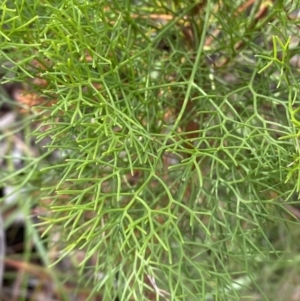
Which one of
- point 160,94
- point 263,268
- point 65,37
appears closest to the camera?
point 65,37

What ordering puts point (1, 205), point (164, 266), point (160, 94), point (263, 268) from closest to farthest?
point (164, 266) → point (160, 94) → point (263, 268) → point (1, 205)

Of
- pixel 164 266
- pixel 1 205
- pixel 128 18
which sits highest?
pixel 128 18

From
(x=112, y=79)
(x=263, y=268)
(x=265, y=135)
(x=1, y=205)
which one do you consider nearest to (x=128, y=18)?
(x=112, y=79)

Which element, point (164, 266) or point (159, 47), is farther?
point (159, 47)

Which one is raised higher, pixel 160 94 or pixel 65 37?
pixel 65 37

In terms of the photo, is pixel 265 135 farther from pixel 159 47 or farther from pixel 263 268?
pixel 263 268

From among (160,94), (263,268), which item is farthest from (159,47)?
(263,268)
